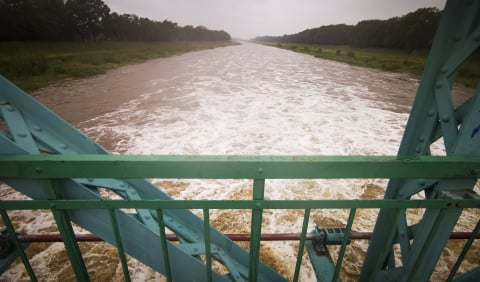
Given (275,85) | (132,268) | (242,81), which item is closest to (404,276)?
(132,268)

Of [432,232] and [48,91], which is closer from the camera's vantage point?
[432,232]

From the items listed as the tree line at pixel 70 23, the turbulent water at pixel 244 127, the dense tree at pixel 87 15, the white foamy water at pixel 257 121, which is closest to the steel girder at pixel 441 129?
the turbulent water at pixel 244 127

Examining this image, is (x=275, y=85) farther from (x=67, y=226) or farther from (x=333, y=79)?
(x=67, y=226)

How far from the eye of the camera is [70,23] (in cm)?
4778

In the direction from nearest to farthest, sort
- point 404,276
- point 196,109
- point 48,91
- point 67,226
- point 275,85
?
point 67,226
point 404,276
point 196,109
point 48,91
point 275,85

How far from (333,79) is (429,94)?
18900 millimetres

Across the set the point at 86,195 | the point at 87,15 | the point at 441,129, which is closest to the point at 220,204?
the point at 86,195

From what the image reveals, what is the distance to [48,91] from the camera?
13.0 meters

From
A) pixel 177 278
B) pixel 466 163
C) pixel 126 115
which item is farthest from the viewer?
pixel 126 115

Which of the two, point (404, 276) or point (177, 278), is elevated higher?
point (404, 276)

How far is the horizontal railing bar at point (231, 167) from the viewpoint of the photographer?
1.09 metres

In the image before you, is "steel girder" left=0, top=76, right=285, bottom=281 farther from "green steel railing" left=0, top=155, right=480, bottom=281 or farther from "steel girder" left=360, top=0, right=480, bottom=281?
"steel girder" left=360, top=0, right=480, bottom=281

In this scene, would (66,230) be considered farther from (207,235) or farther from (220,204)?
(220,204)

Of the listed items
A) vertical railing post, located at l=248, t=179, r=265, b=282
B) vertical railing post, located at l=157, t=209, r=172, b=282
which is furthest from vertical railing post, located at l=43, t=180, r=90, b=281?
vertical railing post, located at l=248, t=179, r=265, b=282
